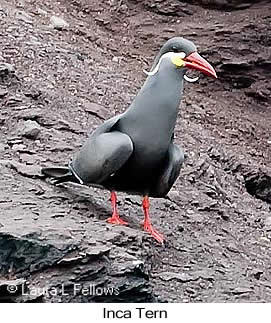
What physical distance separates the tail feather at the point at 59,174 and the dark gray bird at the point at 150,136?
18 centimetres

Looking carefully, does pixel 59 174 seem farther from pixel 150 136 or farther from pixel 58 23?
pixel 58 23

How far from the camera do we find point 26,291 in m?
2.83

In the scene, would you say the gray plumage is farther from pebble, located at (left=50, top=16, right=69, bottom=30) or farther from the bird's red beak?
pebble, located at (left=50, top=16, right=69, bottom=30)

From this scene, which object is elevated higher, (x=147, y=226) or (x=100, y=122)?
(x=147, y=226)

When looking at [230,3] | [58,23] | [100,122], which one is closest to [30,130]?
[100,122]

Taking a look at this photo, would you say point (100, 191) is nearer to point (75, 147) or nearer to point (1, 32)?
point (75, 147)

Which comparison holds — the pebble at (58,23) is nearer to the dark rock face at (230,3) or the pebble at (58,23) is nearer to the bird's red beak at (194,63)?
the dark rock face at (230,3)

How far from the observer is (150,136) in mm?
3395

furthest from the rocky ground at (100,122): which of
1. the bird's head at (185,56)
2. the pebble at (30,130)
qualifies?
the bird's head at (185,56)

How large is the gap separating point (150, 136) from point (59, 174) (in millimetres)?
544

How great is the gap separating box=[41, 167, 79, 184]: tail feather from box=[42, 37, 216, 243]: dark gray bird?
0.58ft

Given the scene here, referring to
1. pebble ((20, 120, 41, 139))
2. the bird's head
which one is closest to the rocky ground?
pebble ((20, 120, 41, 139))

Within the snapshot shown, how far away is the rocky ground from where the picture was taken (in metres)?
3.02

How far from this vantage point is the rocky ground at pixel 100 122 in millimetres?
3016
